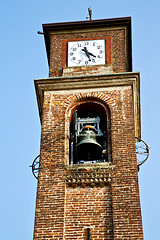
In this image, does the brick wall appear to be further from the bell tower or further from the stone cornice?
the stone cornice

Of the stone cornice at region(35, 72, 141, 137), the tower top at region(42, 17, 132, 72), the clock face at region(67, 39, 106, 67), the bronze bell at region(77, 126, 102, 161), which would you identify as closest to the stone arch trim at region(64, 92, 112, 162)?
the stone cornice at region(35, 72, 141, 137)

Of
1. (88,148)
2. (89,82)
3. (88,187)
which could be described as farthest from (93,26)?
(88,187)

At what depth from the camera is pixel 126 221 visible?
15.0 m

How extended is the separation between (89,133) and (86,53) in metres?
3.80

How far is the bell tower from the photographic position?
15.2 meters

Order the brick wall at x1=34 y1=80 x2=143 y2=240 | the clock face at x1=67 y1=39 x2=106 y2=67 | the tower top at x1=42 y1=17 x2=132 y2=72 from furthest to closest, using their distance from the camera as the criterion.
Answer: the tower top at x1=42 y1=17 x2=132 y2=72
the clock face at x1=67 y1=39 x2=106 y2=67
the brick wall at x1=34 y1=80 x2=143 y2=240

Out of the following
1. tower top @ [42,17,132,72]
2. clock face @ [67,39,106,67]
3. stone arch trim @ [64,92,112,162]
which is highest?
tower top @ [42,17,132,72]

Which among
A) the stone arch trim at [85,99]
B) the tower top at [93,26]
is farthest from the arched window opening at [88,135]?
the tower top at [93,26]

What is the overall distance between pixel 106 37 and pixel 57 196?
718cm

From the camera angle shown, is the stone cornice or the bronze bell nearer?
the bronze bell

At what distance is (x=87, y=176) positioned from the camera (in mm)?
16156

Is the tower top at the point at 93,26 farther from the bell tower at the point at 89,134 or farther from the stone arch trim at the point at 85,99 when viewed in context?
the stone arch trim at the point at 85,99

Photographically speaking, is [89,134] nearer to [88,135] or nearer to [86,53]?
[88,135]

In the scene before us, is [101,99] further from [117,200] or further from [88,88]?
[117,200]
